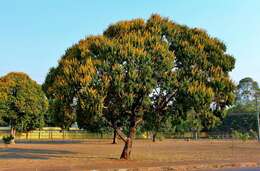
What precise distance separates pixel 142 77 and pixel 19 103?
46.6 metres

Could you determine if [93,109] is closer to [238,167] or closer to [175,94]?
[175,94]

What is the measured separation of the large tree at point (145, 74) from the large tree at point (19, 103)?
41.1m

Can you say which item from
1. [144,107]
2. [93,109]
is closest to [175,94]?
[144,107]

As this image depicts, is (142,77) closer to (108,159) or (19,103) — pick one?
(108,159)

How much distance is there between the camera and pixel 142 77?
25.2 m

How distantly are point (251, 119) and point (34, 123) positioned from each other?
57.0m

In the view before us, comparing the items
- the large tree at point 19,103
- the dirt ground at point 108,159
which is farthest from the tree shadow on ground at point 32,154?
the large tree at point 19,103

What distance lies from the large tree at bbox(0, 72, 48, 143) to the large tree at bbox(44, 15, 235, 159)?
135 ft

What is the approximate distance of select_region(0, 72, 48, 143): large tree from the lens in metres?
67.8

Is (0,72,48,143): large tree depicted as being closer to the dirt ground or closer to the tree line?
the dirt ground

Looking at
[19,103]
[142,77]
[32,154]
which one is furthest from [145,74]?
[19,103]

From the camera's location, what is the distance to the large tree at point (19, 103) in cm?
6775

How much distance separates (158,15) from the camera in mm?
29125

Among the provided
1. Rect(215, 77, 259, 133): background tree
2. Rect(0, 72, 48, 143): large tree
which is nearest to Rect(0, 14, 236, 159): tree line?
Rect(0, 72, 48, 143): large tree
